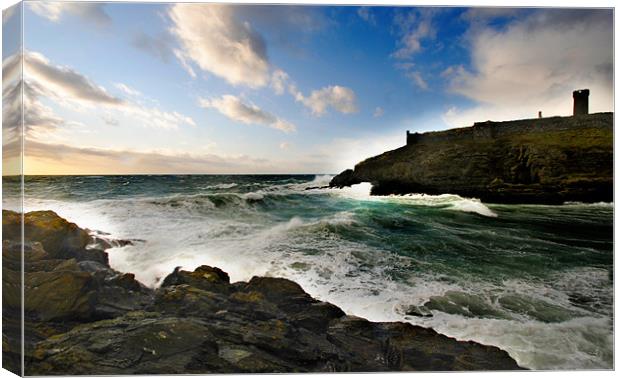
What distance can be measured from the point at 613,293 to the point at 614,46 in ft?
8.01

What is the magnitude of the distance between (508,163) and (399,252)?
6.91 feet

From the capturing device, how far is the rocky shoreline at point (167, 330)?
247cm

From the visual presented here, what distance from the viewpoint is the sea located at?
265cm

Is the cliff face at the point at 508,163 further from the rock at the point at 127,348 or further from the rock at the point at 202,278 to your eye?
the rock at the point at 127,348

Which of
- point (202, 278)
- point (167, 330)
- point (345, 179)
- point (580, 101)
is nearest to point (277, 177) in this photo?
point (345, 179)

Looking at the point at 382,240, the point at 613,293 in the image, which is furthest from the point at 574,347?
the point at 382,240

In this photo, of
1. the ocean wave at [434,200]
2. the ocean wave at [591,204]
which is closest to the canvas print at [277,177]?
the ocean wave at [591,204]

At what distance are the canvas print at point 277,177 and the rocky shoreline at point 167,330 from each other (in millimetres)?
17

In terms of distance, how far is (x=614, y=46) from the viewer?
9.39 ft

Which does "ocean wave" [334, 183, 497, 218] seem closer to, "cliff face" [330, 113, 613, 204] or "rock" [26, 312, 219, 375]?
"cliff face" [330, 113, 613, 204]

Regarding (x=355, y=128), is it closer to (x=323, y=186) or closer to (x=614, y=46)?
(x=323, y=186)

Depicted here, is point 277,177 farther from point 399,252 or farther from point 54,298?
point 54,298

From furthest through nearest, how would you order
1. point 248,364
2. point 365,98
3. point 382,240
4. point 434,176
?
point 434,176 → point 382,240 → point 365,98 → point 248,364

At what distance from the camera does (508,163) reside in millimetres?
3805
